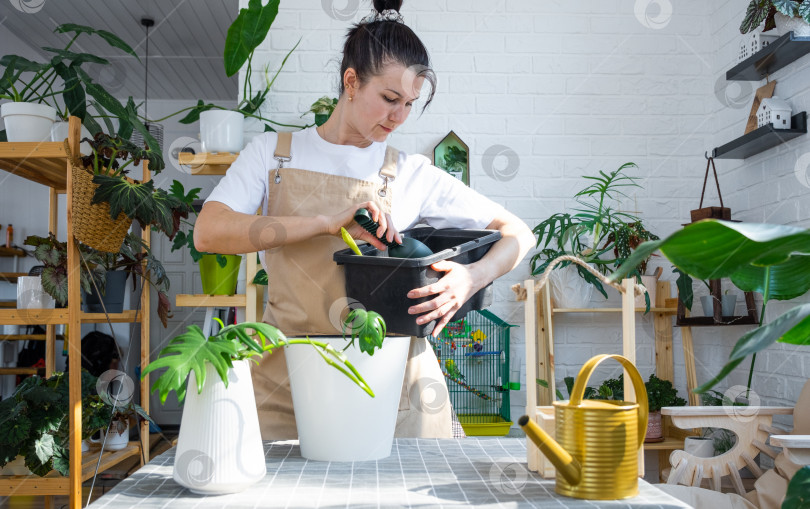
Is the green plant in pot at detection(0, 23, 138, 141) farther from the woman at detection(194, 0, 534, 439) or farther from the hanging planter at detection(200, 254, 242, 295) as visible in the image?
the woman at detection(194, 0, 534, 439)

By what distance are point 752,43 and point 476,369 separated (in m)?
1.60

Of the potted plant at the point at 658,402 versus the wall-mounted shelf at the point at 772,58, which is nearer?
the wall-mounted shelf at the point at 772,58

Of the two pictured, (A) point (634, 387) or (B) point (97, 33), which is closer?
(A) point (634, 387)

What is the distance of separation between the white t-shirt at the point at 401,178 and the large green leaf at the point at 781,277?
24.8 inches

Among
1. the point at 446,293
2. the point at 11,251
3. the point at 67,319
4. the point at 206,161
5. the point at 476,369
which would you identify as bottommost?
the point at 476,369

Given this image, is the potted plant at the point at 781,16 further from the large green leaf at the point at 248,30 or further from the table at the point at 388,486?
the table at the point at 388,486

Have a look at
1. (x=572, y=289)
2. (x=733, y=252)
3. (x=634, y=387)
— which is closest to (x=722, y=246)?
(x=733, y=252)

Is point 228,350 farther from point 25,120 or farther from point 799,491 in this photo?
point 25,120

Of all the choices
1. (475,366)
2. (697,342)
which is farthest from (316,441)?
(697,342)

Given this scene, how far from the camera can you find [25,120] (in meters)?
2.24

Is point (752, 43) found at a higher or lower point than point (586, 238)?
higher

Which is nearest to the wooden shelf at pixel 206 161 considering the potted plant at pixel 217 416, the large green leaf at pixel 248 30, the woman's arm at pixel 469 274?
the large green leaf at pixel 248 30

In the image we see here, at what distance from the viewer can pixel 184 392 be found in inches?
28.6

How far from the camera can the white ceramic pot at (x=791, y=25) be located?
7.53 feet
